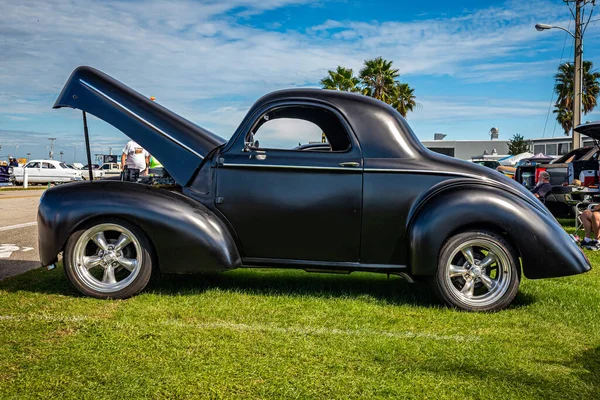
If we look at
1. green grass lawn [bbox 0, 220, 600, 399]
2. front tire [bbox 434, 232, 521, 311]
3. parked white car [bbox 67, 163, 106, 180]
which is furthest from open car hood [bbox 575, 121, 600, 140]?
parked white car [bbox 67, 163, 106, 180]

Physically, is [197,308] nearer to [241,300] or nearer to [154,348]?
[241,300]

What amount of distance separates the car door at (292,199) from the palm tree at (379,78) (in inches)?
1483

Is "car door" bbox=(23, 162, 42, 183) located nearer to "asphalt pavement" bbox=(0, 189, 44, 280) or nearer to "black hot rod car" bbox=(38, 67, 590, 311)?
"asphalt pavement" bbox=(0, 189, 44, 280)

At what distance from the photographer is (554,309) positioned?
5.02 metres

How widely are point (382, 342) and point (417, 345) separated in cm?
24

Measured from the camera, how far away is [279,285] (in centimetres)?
587

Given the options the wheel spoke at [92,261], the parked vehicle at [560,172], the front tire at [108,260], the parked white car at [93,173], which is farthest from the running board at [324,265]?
the parked vehicle at [560,172]

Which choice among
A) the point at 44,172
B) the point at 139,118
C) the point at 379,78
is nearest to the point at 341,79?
the point at 379,78

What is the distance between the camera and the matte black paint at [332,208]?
488 cm

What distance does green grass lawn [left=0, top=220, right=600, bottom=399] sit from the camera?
10.5 feet

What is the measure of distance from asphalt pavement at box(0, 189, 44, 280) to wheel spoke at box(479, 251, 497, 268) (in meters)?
4.77

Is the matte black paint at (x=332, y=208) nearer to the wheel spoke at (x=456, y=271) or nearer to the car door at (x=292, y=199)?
the car door at (x=292, y=199)

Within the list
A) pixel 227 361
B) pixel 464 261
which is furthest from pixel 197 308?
pixel 464 261

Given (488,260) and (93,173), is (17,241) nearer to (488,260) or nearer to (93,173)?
(93,173)
